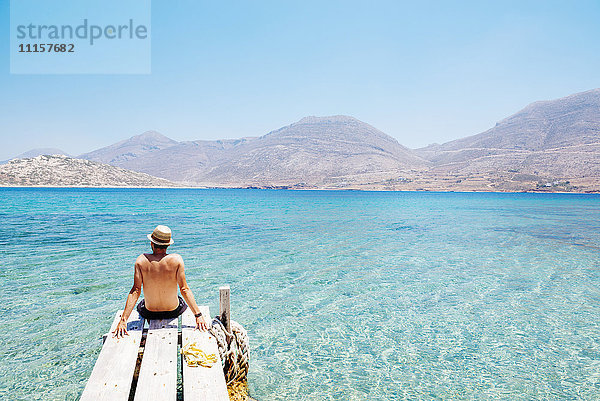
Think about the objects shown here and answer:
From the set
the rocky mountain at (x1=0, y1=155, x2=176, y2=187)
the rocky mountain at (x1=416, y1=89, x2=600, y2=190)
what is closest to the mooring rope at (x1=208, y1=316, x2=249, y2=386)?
the rocky mountain at (x1=416, y1=89, x2=600, y2=190)

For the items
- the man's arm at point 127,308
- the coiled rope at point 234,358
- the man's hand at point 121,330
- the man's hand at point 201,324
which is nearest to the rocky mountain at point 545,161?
the coiled rope at point 234,358

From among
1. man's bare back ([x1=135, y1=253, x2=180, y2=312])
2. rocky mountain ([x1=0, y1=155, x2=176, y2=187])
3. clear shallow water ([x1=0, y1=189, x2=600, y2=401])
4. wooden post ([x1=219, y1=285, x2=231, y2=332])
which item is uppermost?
rocky mountain ([x1=0, y1=155, x2=176, y2=187])

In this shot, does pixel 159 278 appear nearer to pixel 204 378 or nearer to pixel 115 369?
pixel 115 369

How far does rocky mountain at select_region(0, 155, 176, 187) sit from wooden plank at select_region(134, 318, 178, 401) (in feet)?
501

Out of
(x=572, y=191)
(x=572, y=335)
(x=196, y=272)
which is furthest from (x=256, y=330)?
(x=572, y=191)

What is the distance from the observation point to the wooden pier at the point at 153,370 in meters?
3.98

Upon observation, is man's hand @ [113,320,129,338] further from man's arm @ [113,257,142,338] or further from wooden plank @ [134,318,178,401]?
wooden plank @ [134,318,178,401]

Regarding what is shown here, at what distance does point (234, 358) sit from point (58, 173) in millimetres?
157503

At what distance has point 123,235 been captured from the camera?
2419 cm

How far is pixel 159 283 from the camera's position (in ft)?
18.1

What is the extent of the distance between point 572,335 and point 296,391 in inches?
284

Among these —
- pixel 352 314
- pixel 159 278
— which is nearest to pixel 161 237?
pixel 159 278

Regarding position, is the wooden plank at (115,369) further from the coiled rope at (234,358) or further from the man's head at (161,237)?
the man's head at (161,237)

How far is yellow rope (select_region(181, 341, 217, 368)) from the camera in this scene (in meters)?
4.57
